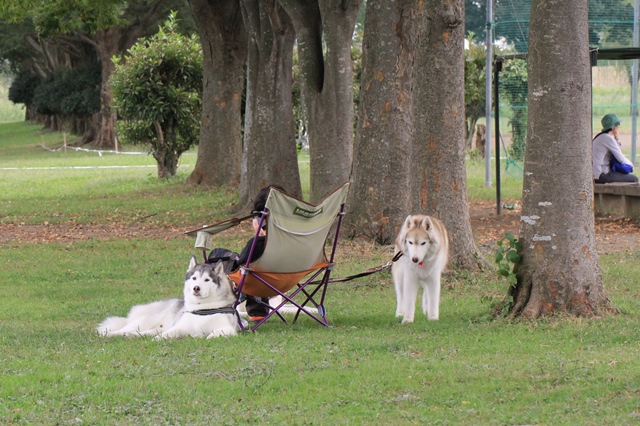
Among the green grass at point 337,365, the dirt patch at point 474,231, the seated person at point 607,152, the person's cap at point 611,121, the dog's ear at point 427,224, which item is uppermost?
the person's cap at point 611,121

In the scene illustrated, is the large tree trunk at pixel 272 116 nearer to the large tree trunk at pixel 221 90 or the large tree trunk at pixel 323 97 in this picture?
the large tree trunk at pixel 323 97

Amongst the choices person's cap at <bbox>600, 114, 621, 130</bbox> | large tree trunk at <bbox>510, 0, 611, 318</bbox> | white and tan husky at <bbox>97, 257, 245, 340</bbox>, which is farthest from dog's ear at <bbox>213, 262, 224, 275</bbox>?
person's cap at <bbox>600, 114, 621, 130</bbox>

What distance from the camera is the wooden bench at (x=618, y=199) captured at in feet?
52.2

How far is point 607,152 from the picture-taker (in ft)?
54.5

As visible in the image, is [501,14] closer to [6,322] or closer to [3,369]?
[6,322]

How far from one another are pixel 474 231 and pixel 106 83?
34306 mm

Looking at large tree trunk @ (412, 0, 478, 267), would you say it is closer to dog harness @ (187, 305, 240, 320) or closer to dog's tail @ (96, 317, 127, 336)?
dog harness @ (187, 305, 240, 320)

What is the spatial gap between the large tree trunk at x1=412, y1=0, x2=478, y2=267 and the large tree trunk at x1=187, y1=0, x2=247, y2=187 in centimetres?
1214

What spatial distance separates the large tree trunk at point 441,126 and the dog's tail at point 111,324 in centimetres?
376

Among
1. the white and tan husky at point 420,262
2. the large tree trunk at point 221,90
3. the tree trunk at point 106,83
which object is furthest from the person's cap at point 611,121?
the tree trunk at point 106,83

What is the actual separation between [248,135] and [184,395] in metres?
13.5

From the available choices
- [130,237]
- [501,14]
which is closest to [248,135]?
[130,237]

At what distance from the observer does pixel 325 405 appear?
5793 mm

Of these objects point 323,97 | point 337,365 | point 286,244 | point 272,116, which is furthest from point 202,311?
point 272,116
